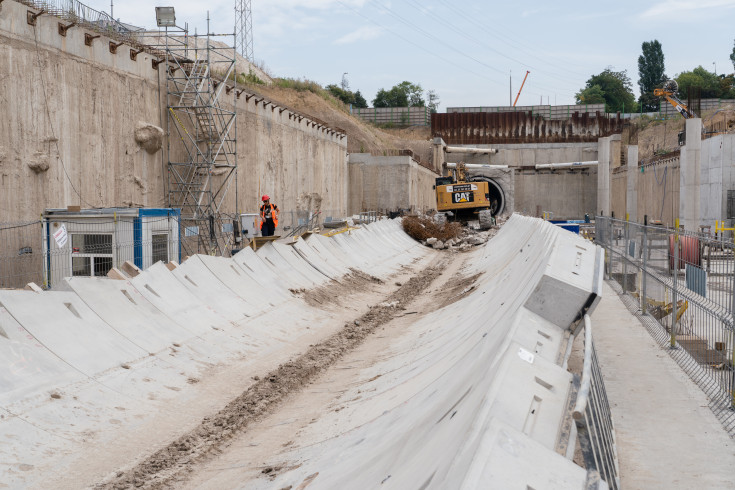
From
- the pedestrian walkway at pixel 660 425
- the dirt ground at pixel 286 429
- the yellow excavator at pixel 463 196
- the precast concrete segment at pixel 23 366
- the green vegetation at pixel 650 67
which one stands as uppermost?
the green vegetation at pixel 650 67

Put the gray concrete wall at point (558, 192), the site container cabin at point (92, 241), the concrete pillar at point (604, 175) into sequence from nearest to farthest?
the site container cabin at point (92, 241) → the concrete pillar at point (604, 175) → the gray concrete wall at point (558, 192)

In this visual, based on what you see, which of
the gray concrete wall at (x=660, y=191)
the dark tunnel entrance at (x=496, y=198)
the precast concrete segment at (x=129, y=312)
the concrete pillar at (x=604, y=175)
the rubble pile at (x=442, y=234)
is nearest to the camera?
the precast concrete segment at (x=129, y=312)

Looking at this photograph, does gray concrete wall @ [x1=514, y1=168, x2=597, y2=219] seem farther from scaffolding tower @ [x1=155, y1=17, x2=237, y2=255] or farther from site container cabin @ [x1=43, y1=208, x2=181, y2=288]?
site container cabin @ [x1=43, y1=208, x2=181, y2=288]

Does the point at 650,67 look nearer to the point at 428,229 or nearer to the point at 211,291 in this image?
the point at 428,229

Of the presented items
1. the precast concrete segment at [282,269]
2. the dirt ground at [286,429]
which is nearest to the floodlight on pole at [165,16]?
the precast concrete segment at [282,269]

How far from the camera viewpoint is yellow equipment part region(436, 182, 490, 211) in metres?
40.4

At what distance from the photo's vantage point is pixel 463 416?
4723mm

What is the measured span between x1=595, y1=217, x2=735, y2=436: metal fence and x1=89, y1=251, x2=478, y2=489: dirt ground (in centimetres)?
435

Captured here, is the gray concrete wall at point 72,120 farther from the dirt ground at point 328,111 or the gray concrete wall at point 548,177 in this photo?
the gray concrete wall at point 548,177

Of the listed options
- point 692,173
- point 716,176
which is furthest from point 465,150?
point 692,173

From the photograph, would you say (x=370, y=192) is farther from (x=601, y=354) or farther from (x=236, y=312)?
(x=601, y=354)

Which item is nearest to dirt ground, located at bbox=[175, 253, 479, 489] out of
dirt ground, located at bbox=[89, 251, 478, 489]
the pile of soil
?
dirt ground, located at bbox=[89, 251, 478, 489]

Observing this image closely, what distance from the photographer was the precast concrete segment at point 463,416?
359cm

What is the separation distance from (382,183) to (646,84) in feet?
369
